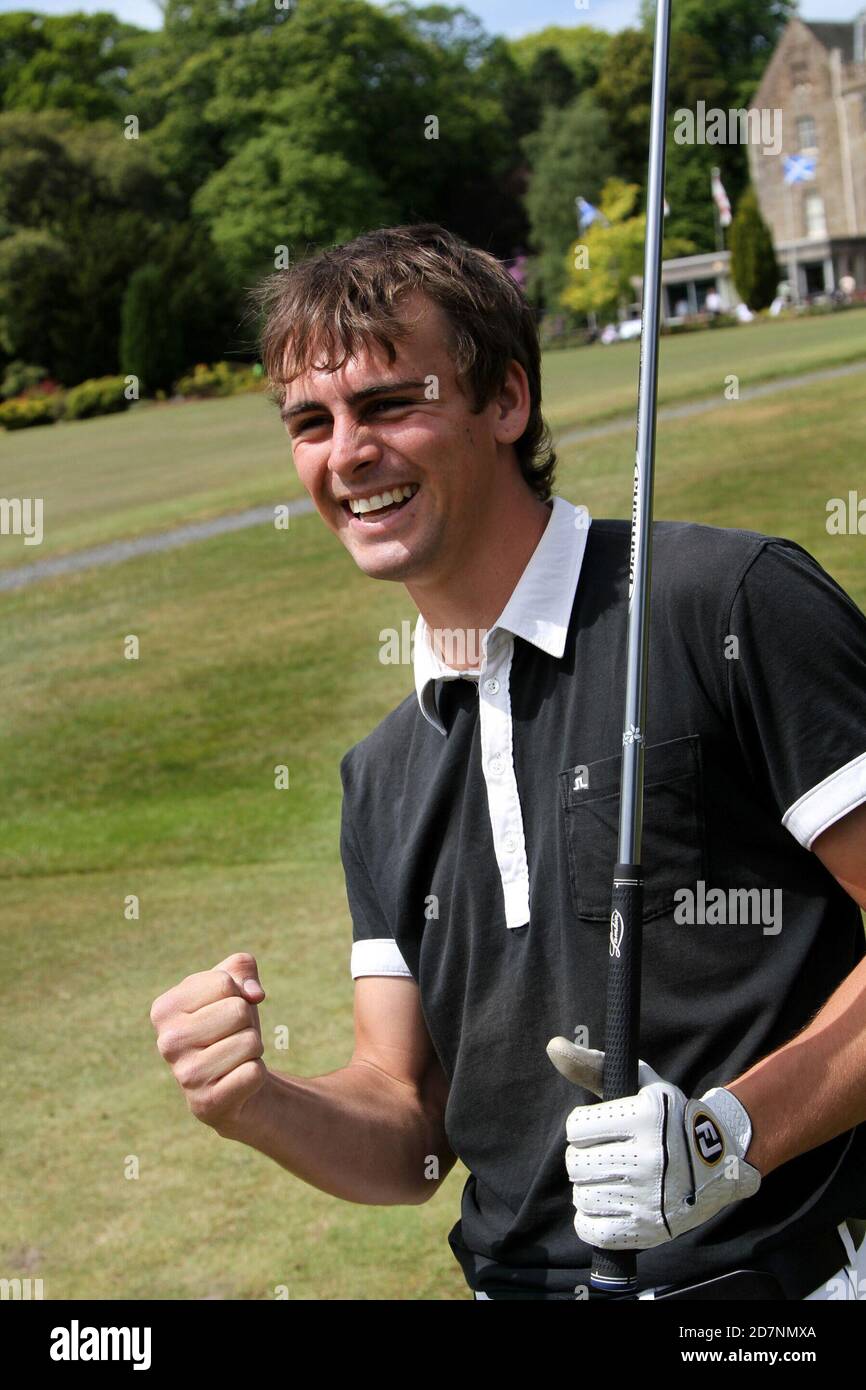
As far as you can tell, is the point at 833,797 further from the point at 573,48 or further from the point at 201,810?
the point at 573,48

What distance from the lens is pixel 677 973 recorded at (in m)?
2.44

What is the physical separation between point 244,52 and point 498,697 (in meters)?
73.6

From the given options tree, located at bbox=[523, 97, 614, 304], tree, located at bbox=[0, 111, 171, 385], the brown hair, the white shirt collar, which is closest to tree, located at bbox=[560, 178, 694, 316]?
tree, located at bbox=[523, 97, 614, 304]

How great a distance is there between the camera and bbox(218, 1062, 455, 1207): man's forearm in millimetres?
2699

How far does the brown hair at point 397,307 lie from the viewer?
268 cm

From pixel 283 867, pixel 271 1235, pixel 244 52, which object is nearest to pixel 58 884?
pixel 283 867

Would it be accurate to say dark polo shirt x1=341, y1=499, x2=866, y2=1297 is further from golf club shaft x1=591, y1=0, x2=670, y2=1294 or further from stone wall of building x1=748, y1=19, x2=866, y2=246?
stone wall of building x1=748, y1=19, x2=866, y2=246

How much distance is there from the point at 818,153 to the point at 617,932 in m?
73.3

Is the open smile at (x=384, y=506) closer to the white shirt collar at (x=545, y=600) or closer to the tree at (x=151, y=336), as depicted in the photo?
the white shirt collar at (x=545, y=600)

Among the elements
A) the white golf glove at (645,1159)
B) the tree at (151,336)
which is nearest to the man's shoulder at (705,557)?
the white golf glove at (645,1159)

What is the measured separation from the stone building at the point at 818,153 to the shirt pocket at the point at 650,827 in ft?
222
